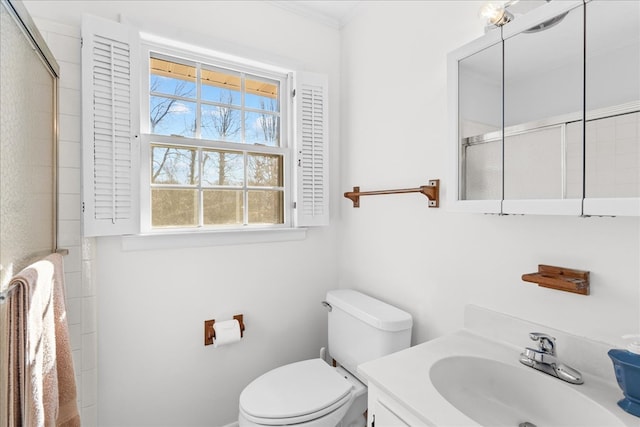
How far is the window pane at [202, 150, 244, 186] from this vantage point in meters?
1.72

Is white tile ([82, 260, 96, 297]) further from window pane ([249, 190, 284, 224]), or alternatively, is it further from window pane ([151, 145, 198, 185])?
window pane ([249, 190, 284, 224])

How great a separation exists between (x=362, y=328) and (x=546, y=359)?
0.75 metres

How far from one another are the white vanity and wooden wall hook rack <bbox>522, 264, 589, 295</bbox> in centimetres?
18

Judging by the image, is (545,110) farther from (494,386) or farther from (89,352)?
(89,352)

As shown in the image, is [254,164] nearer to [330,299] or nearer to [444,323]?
[330,299]

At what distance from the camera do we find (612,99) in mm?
784

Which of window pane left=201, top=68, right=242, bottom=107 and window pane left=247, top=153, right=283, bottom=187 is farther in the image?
window pane left=247, top=153, right=283, bottom=187

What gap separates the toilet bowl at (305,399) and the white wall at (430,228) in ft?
1.47

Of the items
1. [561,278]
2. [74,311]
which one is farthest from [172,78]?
[561,278]

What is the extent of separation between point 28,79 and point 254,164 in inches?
40.6

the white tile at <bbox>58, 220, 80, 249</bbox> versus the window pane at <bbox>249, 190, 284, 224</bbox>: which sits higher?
the window pane at <bbox>249, 190, 284, 224</bbox>

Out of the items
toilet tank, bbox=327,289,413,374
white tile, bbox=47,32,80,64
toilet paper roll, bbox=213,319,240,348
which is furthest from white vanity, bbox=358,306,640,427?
white tile, bbox=47,32,80,64

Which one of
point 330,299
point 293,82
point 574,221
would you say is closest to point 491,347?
point 574,221

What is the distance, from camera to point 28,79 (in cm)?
97
